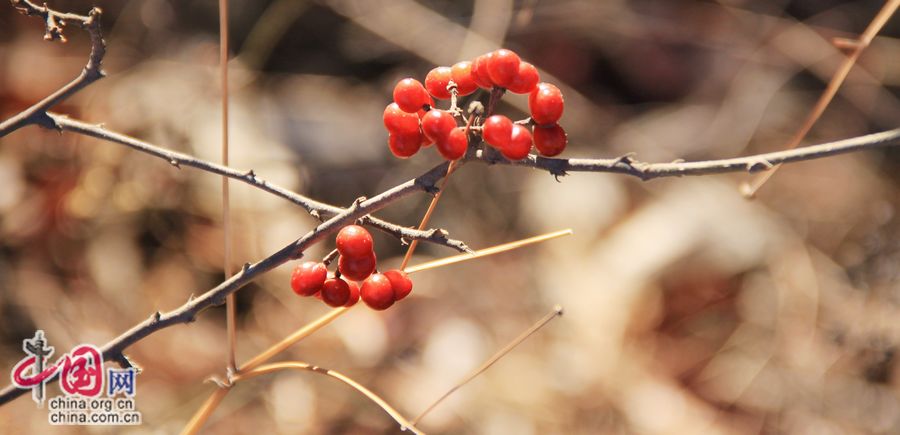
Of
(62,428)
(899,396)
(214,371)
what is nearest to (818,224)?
(899,396)

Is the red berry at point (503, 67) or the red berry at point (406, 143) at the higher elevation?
the red berry at point (503, 67)

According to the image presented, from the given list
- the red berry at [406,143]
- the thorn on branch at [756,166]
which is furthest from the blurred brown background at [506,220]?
the thorn on branch at [756,166]

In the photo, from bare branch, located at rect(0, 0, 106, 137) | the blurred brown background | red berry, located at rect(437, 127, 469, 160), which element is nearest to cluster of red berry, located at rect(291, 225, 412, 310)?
red berry, located at rect(437, 127, 469, 160)

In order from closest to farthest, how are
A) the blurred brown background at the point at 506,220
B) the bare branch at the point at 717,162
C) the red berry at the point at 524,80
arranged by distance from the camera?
the bare branch at the point at 717,162 < the red berry at the point at 524,80 < the blurred brown background at the point at 506,220

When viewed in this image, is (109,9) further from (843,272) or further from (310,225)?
(843,272)

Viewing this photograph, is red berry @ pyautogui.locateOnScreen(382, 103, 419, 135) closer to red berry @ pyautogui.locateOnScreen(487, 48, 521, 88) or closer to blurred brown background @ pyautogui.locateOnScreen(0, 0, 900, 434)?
red berry @ pyautogui.locateOnScreen(487, 48, 521, 88)

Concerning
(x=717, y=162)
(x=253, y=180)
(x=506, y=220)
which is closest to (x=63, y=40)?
(x=253, y=180)

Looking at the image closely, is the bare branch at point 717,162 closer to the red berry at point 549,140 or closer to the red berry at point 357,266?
the red berry at point 549,140
